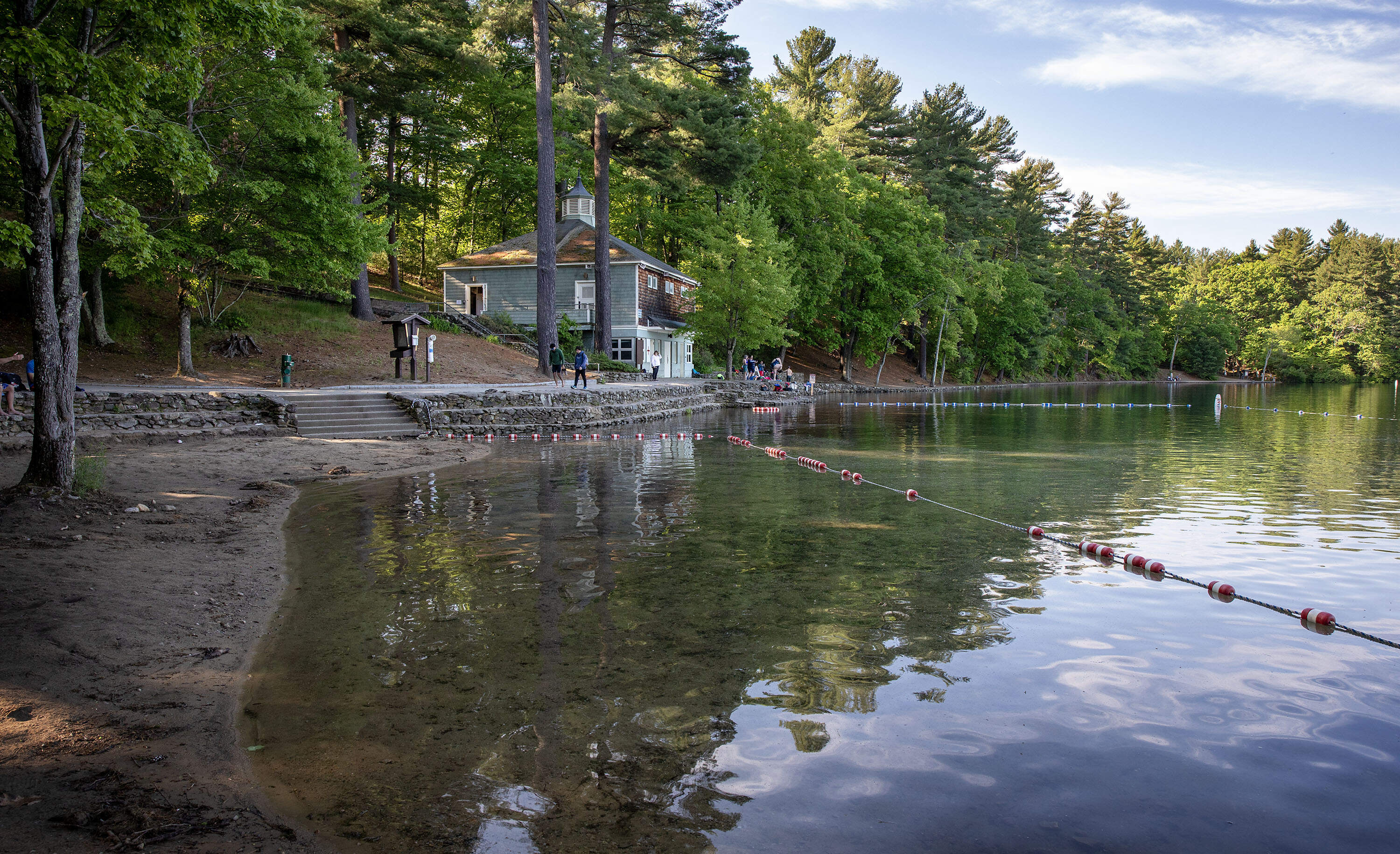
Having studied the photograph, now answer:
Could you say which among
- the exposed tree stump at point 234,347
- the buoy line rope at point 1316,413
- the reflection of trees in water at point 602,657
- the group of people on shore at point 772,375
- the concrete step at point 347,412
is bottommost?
the reflection of trees in water at point 602,657

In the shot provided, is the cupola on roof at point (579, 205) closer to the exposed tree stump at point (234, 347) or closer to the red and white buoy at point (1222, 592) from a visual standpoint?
the exposed tree stump at point (234, 347)

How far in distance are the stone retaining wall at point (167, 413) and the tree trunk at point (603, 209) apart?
66.7 feet

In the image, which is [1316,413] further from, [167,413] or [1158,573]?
[167,413]

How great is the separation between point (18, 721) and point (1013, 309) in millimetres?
72673

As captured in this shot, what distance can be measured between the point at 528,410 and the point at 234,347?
1227 cm

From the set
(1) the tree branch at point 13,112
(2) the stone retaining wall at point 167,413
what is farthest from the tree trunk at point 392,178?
(1) the tree branch at point 13,112

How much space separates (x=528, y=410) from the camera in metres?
23.8

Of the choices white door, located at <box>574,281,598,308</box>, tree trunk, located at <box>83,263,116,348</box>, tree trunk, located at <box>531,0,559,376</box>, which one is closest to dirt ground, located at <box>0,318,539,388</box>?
tree trunk, located at <box>83,263,116,348</box>

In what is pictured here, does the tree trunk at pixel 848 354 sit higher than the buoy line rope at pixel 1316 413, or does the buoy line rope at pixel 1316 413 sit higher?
the tree trunk at pixel 848 354

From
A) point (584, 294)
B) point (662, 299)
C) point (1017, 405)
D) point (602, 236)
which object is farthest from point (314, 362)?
point (1017, 405)

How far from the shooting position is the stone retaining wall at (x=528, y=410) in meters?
21.8

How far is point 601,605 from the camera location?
23.6 feet

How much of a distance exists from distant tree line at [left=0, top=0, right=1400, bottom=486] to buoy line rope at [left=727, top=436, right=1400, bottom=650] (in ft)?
35.5

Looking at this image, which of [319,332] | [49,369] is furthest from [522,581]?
[319,332]
